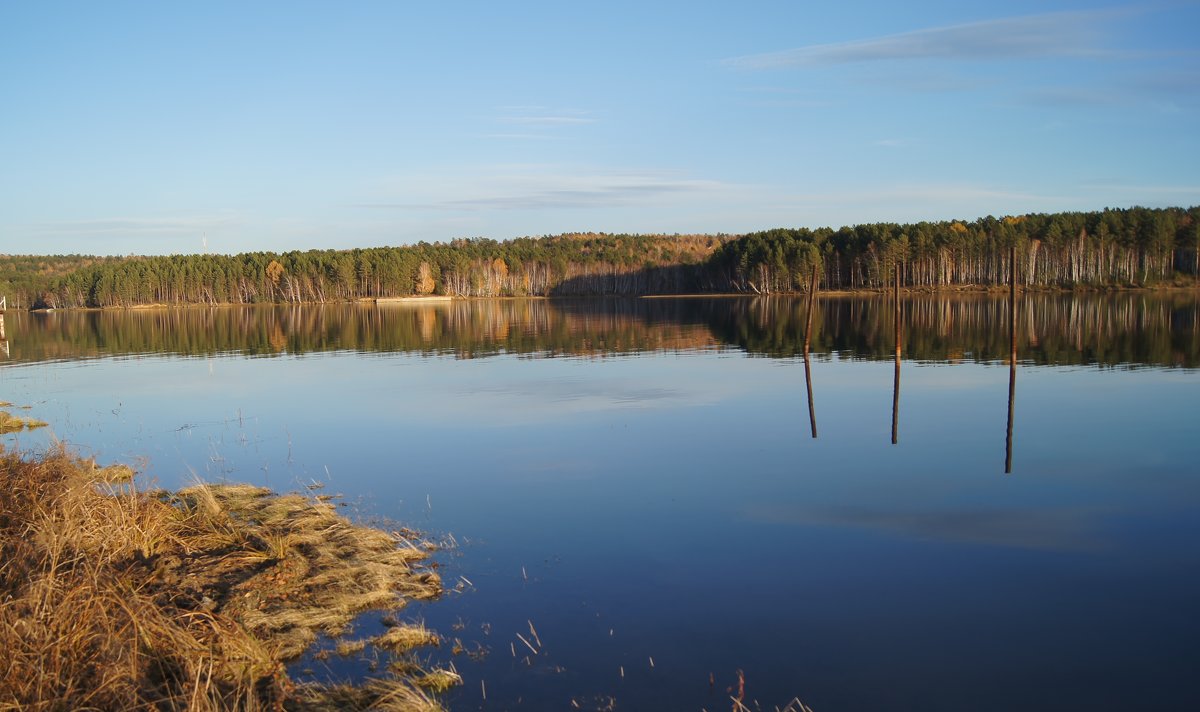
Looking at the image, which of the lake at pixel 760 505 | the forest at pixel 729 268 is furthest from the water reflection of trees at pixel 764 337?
the forest at pixel 729 268

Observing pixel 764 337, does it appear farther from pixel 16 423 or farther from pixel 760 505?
pixel 16 423

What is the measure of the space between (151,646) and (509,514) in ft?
24.1

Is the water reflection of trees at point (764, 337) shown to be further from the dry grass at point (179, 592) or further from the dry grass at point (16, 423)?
the dry grass at point (179, 592)

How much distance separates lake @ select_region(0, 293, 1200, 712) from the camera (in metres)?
9.09

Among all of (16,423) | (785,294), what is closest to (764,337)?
(16,423)

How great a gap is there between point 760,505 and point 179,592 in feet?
30.1

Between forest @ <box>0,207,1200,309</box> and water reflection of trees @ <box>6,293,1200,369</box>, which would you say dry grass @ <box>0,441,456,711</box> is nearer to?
water reflection of trees @ <box>6,293,1200,369</box>

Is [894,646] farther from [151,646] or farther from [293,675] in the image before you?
[151,646]

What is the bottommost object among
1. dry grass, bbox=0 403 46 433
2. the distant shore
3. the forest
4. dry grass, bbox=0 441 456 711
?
dry grass, bbox=0 403 46 433

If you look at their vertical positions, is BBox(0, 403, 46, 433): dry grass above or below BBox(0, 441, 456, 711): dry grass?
below

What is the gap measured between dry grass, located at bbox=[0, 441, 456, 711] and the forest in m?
84.7

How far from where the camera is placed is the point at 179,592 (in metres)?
10.4

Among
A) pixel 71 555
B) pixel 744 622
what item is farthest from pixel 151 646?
pixel 744 622

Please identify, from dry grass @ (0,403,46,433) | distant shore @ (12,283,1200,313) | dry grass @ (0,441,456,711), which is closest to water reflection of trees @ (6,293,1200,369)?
dry grass @ (0,403,46,433)
